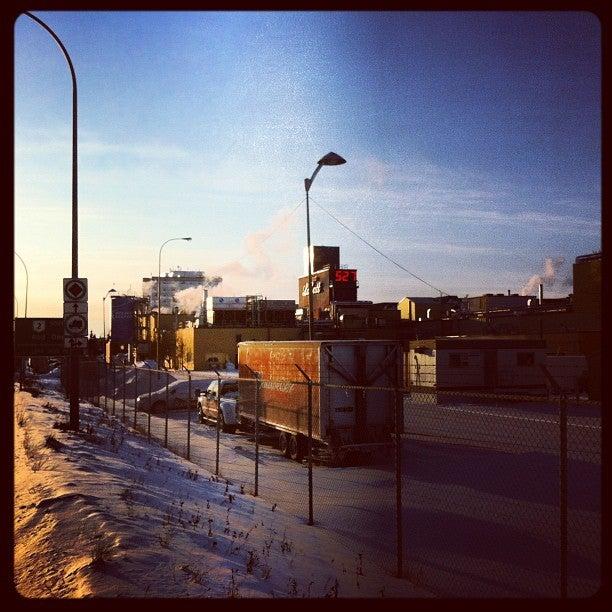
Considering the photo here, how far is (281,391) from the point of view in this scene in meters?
18.3

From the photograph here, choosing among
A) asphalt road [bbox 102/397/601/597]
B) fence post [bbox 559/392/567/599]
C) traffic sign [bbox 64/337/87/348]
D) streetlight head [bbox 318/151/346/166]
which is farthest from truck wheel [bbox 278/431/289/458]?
fence post [bbox 559/392/567/599]

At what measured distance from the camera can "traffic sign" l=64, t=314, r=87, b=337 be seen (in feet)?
50.2

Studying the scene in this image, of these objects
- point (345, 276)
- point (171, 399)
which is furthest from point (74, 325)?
point (345, 276)

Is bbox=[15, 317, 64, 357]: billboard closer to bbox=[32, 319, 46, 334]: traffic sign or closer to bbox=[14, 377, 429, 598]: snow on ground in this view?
bbox=[32, 319, 46, 334]: traffic sign

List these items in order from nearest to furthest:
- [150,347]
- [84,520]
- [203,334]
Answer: [84,520]
[203,334]
[150,347]

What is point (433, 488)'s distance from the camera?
12.8m

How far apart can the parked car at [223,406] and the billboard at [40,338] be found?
17.6 ft

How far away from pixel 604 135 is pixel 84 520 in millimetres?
6911

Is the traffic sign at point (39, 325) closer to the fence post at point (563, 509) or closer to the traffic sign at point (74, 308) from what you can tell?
the traffic sign at point (74, 308)

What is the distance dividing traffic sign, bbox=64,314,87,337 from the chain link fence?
365 centimetres

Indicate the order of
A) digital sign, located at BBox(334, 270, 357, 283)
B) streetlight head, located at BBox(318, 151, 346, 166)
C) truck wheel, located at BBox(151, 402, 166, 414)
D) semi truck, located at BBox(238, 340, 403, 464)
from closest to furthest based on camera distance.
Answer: semi truck, located at BBox(238, 340, 403, 464) < streetlight head, located at BBox(318, 151, 346, 166) < truck wheel, located at BBox(151, 402, 166, 414) < digital sign, located at BBox(334, 270, 357, 283)

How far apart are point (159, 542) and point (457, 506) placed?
20.3ft
